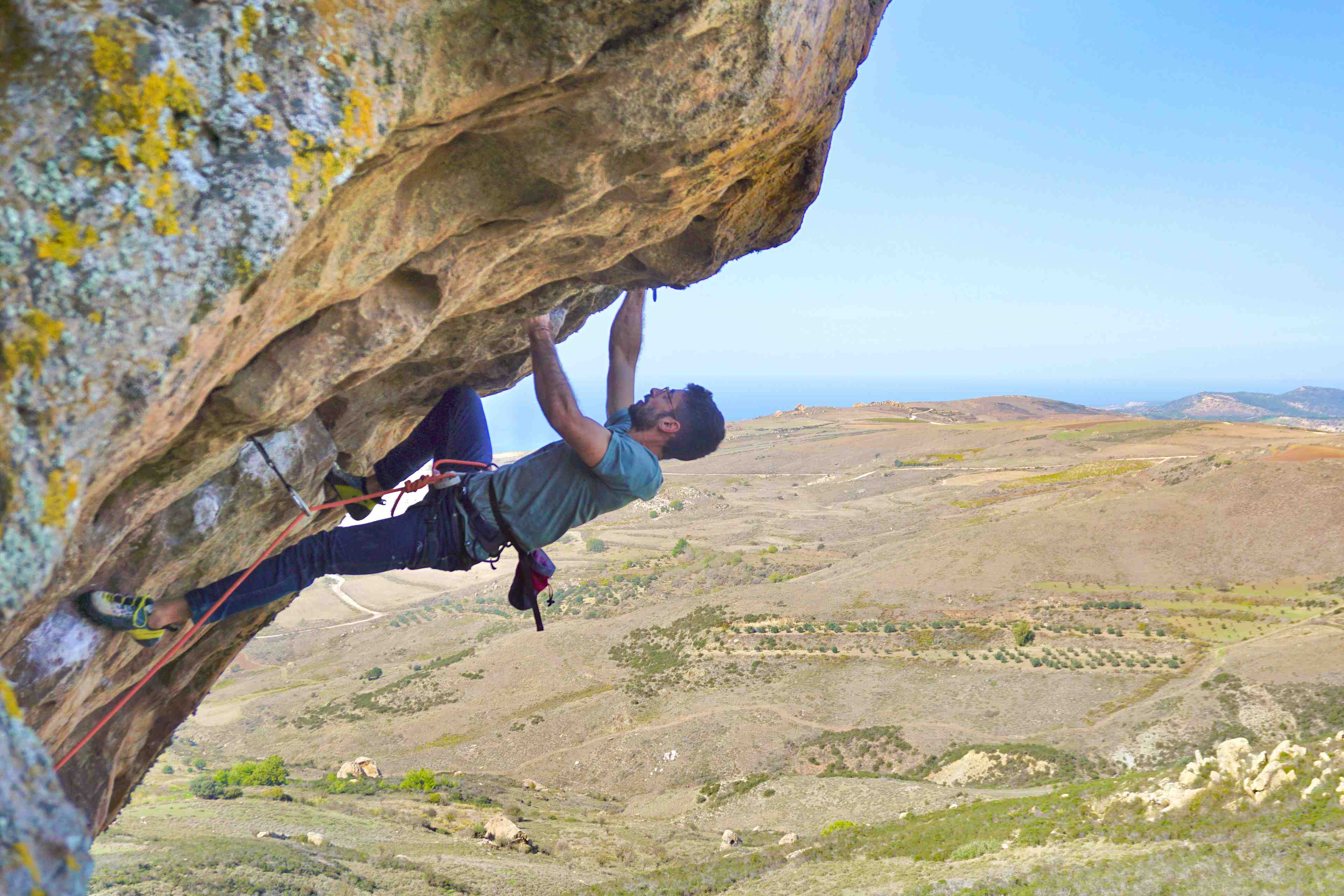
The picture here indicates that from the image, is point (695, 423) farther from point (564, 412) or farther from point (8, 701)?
point (8, 701)

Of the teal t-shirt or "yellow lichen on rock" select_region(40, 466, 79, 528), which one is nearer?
"yellow lichen on rock" select_region(40, 466, 79, 528)

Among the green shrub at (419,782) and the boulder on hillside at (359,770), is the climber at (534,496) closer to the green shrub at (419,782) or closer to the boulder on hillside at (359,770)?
the green shrub at (419,782)

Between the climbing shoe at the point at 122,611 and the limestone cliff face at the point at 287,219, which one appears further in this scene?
the climbing shoe at the point at 122,611

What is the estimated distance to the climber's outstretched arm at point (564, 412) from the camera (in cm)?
555

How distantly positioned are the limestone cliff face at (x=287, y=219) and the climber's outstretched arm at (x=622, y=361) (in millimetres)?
554

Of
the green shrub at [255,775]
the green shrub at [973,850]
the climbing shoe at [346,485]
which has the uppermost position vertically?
the climbing shoe at [346,485]

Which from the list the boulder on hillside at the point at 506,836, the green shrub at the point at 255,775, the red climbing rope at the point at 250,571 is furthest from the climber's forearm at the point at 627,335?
the green shrub at the point at 255,775

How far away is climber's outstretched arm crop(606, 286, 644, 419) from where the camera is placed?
6676 millimetres

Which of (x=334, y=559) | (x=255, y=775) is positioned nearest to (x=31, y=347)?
(x=334, y=559)

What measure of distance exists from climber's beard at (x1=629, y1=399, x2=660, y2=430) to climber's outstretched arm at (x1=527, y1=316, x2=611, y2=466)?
641mm

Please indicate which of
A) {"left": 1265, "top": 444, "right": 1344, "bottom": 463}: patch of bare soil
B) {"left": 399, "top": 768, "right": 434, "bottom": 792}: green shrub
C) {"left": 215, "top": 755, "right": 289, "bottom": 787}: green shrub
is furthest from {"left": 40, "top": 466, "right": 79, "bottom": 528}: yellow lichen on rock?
{"left": 1265, "top": 444, "right": 1344, "bottom": 463}: patch of bare soil

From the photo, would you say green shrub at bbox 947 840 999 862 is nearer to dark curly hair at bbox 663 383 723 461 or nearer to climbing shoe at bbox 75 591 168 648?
dark curly hair at bbox 663 383 723 461

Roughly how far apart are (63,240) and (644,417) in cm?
416

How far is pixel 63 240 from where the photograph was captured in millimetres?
2689
